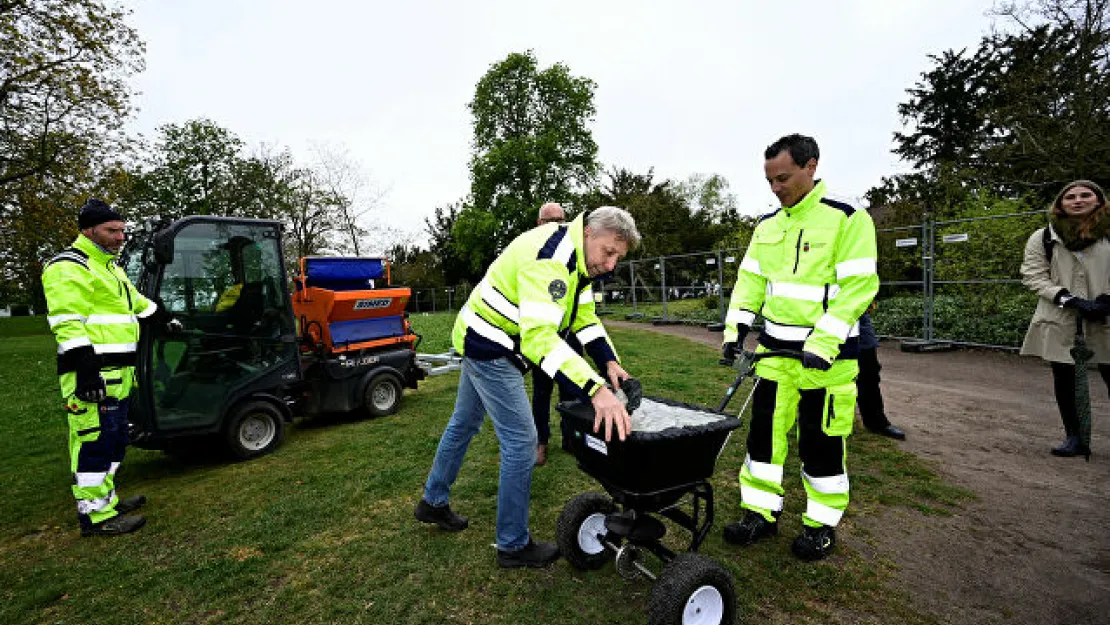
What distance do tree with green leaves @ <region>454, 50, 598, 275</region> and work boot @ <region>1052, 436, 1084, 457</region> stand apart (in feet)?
80.9

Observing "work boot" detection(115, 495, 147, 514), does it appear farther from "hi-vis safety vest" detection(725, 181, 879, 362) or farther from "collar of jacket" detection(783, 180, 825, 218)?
"collar of jacket" detection(783, 180, 825, 218)

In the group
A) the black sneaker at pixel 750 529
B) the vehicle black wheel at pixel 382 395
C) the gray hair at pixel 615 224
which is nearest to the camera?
the gray hair at pixel 615 224

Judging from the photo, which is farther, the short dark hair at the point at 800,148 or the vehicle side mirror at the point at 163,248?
the vehicle side mirror at the point at 163,248

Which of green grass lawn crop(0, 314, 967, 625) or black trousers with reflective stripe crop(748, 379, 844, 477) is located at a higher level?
black trousers with reflective stripe crop(748, 379, 844, 477)

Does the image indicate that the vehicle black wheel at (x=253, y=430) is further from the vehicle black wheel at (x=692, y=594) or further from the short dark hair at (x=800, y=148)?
the short dark hair at (x=800, y=148)

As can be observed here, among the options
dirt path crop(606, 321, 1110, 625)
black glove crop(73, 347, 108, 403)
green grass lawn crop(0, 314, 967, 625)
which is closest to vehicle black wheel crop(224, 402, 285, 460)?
green grass lawn crop(0, 314, 967, 625)

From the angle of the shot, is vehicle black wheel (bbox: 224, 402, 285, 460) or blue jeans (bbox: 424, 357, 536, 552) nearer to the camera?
blue jeans (bbox: 424, 357, 536, 552)

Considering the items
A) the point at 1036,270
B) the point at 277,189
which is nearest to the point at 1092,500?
the point at 1036,270

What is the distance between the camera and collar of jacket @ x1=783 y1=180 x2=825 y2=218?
2.69 m

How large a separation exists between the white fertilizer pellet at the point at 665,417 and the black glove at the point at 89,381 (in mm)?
3474

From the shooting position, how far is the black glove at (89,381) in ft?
10.7

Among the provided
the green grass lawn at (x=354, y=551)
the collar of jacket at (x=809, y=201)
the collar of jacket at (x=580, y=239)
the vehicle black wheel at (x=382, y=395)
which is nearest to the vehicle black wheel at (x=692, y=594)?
the green grass lawn at (x=354, y=551)

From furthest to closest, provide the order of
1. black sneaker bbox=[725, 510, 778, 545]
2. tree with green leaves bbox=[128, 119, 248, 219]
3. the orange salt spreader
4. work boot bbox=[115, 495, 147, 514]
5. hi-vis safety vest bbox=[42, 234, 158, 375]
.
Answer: tree with green leaves bbox=[128, 119, 248, 219]
the orange salt spreader
work boot bbox=[115, 495, 147, 514]
hi-vis safety vest bbox=[42, 234, 158, 375]
black sneaker bbox=[725, 510, 778, 545]

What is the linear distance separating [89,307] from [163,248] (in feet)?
2.32
